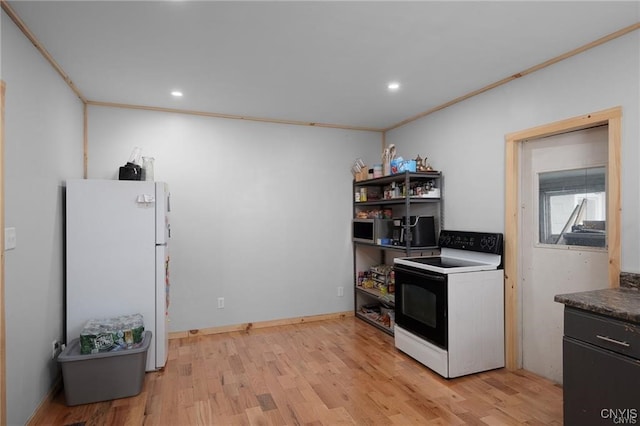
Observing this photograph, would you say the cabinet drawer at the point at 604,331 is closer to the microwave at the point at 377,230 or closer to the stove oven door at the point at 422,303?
the stove oven door at the point at 422,303

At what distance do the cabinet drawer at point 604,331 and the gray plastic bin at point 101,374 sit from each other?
2698 millimetres

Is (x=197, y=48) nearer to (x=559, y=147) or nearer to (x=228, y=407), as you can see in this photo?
(x=228, y=407)

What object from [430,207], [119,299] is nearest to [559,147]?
[430,207]

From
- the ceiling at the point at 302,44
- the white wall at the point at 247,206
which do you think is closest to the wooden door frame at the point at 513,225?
the ceiling at the point at 302,44

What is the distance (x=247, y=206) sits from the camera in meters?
3.96

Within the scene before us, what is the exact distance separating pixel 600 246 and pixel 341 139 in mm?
2866

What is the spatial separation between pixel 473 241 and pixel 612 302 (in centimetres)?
136

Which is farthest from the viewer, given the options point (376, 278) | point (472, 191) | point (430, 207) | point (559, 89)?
point (376, 278)

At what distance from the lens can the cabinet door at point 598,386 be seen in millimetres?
1551

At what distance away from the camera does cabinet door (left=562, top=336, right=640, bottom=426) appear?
155 cm

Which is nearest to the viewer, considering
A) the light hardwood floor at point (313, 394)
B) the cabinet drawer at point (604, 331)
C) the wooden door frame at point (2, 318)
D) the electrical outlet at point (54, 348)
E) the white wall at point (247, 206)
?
the cabinet drawer at point (604, 331)

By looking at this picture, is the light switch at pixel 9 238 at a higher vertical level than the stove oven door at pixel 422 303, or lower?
higher

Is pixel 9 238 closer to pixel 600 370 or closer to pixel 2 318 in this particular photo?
pixel 2 318

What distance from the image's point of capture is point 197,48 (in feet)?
7.64
